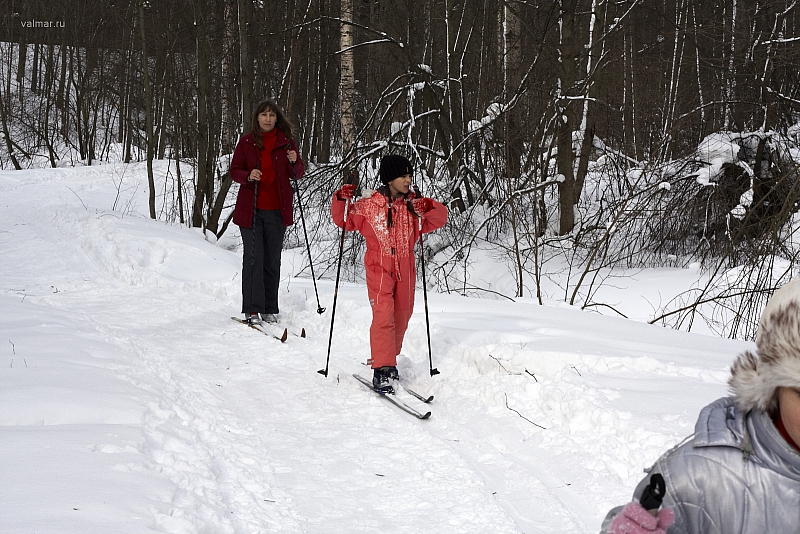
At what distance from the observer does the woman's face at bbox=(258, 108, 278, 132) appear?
686 cm

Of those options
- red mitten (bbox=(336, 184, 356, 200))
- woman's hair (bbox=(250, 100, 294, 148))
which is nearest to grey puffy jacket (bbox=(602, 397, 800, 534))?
red mitten (bbox=(336, 184, 356, 200))

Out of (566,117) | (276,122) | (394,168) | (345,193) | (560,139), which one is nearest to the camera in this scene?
(394,168)

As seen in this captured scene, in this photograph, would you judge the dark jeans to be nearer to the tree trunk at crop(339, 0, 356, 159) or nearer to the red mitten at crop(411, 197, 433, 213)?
the red mitten at crop(411, 197, 433, 213)

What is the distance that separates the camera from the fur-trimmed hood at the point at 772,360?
5.15 feet

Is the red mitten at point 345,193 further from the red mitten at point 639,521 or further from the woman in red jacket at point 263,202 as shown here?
the red mitten at point 639,521

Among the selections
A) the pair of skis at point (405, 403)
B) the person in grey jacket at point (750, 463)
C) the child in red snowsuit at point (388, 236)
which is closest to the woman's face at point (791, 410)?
the person in grey jacket at point (750, 463)

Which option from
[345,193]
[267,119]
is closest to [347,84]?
[267,119]

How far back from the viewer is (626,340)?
19.3ft

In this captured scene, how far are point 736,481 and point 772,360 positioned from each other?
0.97 ft

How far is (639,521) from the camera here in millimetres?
1573

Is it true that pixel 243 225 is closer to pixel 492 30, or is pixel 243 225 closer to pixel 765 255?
pixel 765 255

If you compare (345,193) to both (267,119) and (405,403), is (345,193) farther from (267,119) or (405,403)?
(267,119)

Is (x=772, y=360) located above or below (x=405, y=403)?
above

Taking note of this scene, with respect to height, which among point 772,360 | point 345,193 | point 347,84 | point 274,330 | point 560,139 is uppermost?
point 347,84
